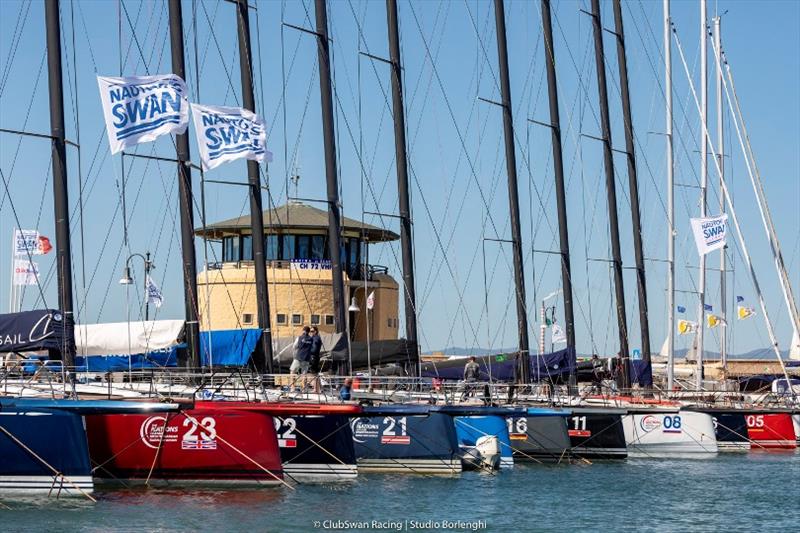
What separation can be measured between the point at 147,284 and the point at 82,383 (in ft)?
51.5

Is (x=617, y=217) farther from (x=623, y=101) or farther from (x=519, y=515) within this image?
(x=519, y=515)

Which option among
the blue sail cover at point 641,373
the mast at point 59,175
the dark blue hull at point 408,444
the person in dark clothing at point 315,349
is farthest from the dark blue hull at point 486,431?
the blue sail cover at point 641,373

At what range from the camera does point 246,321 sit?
182ft

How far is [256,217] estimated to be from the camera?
123 feet

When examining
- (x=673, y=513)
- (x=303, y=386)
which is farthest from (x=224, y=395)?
(x=673, y=513)

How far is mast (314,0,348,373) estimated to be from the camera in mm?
38812

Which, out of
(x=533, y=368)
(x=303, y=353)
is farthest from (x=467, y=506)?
(x=533, y=368)

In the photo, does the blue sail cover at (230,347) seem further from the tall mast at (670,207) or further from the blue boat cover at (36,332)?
the tall mast at (670,207)

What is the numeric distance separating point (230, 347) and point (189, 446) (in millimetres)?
6003

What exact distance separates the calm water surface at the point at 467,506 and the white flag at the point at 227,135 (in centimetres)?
824

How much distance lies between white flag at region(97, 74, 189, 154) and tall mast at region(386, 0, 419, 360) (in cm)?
1151

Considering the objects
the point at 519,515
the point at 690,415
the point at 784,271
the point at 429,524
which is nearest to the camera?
the point at 429,524

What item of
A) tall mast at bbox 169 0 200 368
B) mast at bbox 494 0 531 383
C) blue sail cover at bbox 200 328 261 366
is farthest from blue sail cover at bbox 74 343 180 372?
mast at bbox 494 0 531 383

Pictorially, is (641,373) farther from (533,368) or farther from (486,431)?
(486,431)
